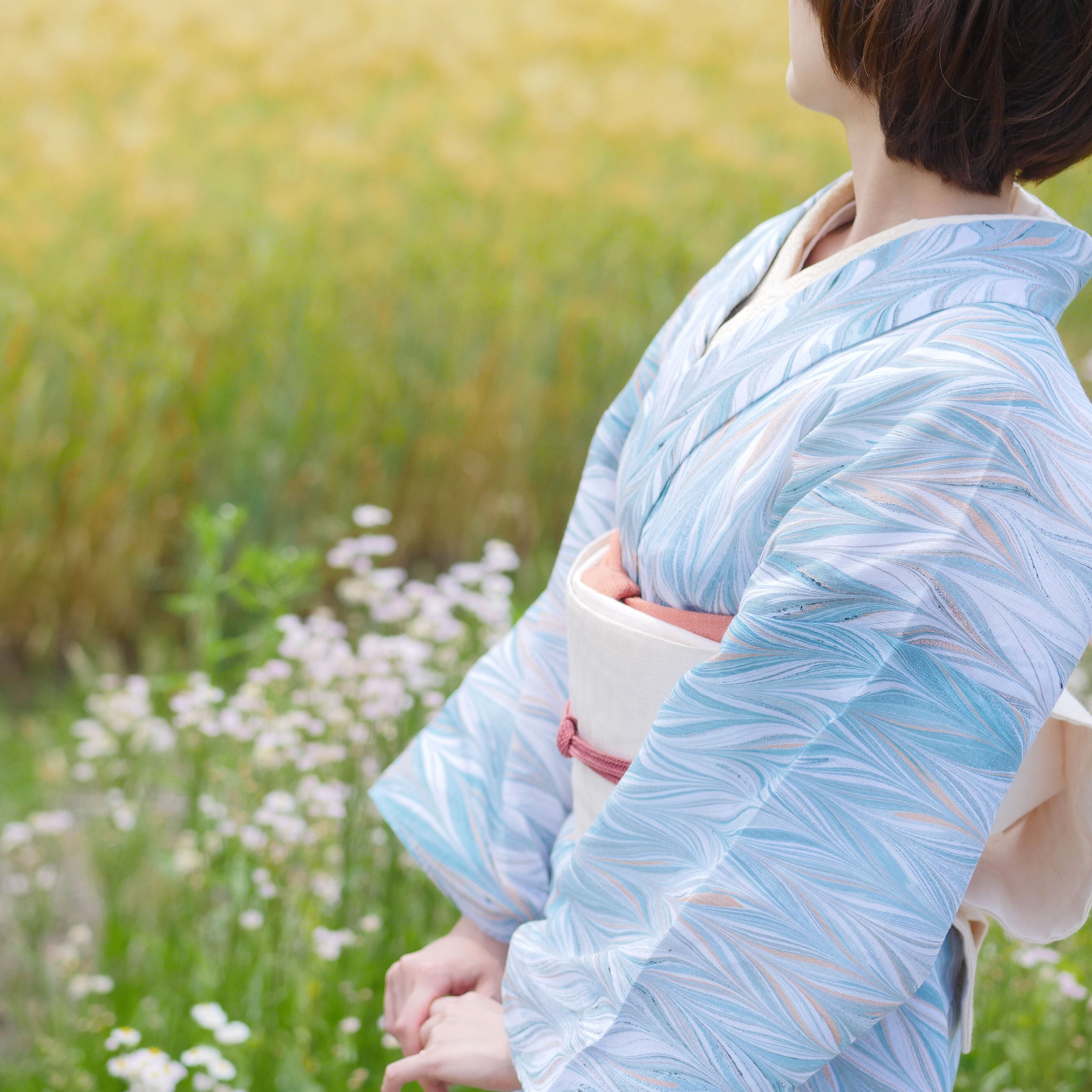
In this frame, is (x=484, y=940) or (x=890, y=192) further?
(x=484, y=940)

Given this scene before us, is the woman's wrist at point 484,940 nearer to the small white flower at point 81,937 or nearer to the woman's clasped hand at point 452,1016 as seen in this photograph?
the woman's clasped hand at point 452,1016

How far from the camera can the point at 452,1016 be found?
2.22ft

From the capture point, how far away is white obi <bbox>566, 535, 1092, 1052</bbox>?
61cm

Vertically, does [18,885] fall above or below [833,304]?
below

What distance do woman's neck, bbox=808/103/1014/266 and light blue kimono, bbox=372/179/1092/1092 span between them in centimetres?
3

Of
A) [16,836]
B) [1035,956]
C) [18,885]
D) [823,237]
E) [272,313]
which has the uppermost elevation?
[823,237]

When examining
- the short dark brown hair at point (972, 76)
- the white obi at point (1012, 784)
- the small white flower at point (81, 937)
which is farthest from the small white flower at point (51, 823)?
the short dark brown hair at point (972, 76)

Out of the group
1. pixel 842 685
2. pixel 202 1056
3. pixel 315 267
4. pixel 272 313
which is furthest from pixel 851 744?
pixel 315 267

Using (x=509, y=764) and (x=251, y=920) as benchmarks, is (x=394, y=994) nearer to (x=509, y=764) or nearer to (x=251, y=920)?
(x=509, y=764)

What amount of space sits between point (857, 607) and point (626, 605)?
0.53 ft

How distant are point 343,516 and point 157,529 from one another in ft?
1.16

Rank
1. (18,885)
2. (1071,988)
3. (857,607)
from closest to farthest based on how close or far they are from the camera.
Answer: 1. (857,607)
2. (1071,988)
3. (18,885)

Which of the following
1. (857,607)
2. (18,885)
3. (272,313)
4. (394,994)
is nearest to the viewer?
(857,607)

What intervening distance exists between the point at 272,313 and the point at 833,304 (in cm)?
192
